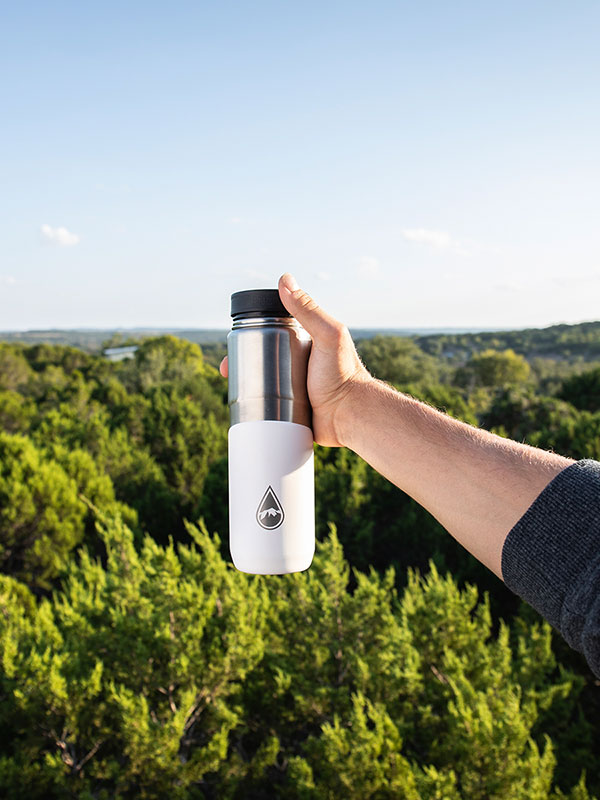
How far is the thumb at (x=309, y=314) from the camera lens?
1809 millimetres

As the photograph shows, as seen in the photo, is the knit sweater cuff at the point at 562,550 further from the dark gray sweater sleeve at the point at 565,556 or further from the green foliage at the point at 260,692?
the green foliage at the point at 260,692

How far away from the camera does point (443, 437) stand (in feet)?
6.00

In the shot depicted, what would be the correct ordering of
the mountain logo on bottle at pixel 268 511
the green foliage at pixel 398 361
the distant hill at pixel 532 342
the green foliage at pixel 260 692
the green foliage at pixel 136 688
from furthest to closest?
1. the distant hill at pixel 532 342
2. the green foliage at pixel 398 361
3. the green foliage at pixel 136 688
4. the green foliage at pixel 260 692
5. the mountain logo on bottle at pixel 268 511

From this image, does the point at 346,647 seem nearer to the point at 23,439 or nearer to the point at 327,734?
the point at 327,734

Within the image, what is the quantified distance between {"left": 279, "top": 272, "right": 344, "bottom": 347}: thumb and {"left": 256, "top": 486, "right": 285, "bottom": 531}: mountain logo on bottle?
0.48 meters

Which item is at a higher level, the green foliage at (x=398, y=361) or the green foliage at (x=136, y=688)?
the green foliage at (x=398, y=361)

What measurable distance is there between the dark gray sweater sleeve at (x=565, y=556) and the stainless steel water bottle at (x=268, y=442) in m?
0.56

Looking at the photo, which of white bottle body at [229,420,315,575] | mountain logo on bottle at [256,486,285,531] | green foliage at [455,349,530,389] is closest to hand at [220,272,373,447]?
white bottle body at [229,420,315,575]

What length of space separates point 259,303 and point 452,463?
689 mm

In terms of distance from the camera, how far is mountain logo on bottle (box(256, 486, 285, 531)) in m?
1.74

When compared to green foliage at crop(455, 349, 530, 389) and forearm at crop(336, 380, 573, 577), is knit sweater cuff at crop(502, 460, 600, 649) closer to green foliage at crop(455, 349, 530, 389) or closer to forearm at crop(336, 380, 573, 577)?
forearm at crop(336, 380, 573, 577)

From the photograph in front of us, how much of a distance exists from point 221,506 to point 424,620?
8.24m

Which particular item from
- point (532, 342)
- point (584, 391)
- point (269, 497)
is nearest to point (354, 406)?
point (269, 497)

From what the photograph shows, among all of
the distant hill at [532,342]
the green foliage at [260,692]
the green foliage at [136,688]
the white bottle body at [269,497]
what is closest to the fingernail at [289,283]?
the white bottle body at [269,497]
